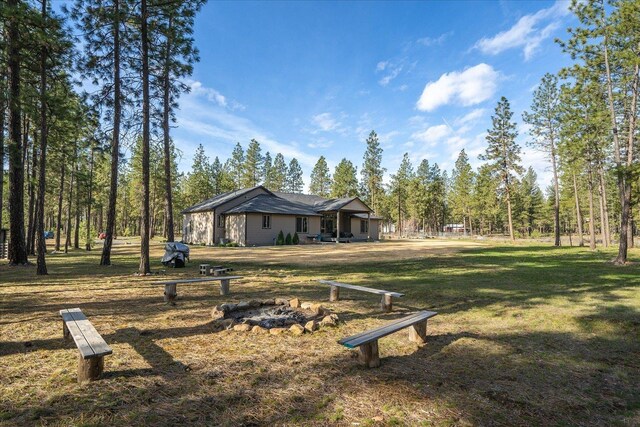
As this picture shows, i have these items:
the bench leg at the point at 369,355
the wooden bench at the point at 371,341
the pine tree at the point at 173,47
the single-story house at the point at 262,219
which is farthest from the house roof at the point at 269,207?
the bench leg at the point at 369,355

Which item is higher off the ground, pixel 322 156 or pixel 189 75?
pixel 322 156

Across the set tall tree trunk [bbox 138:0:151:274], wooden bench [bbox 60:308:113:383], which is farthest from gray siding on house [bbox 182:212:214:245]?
wooden bench [bbox 60:308:113:383]

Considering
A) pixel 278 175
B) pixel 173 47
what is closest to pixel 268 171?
pixel 278 175

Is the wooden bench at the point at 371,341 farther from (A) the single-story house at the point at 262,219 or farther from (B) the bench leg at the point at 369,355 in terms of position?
(A) the single-story house at the point at 262,219

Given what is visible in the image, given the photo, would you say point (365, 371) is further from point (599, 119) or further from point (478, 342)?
point (599, 119)

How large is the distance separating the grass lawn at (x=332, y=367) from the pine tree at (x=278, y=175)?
60678mm

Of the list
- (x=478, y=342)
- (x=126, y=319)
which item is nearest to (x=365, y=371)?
(x=478, y=342)

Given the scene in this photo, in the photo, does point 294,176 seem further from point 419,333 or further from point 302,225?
point 419,333

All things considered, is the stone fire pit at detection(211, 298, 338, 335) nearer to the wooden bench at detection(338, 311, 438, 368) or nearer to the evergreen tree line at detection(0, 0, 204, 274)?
the wooden bench at detection(338, 311, 438, 368)

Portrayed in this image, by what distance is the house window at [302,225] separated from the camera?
33.2 m

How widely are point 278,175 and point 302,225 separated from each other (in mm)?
37776

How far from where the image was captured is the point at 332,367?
4047mm

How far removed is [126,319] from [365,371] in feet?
14.9

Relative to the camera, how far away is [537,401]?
130 inches
